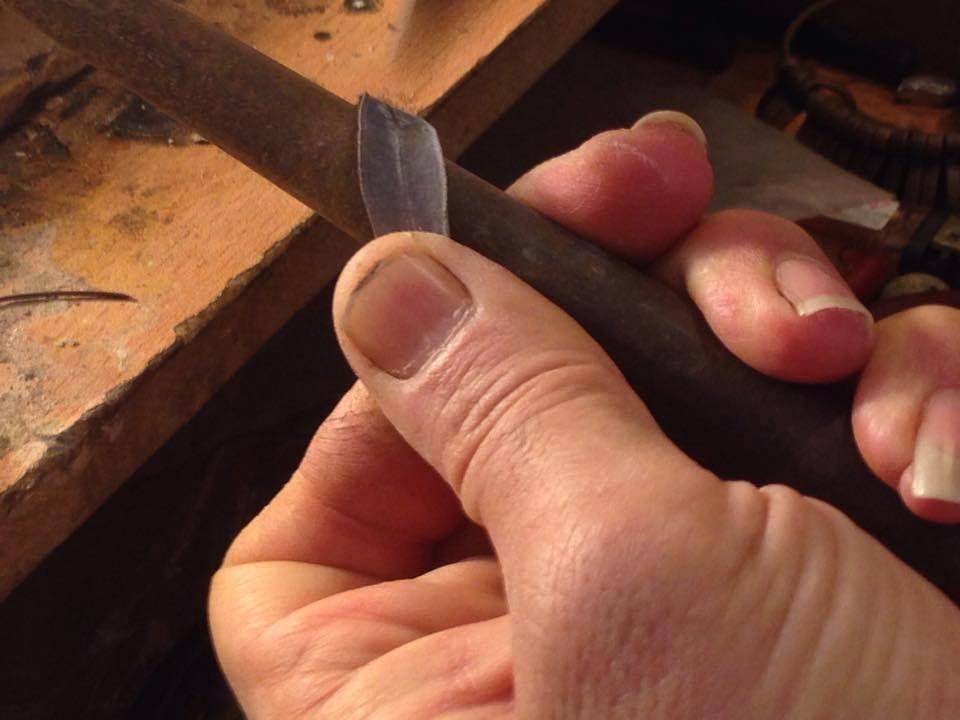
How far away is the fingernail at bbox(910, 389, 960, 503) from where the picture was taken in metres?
0.44

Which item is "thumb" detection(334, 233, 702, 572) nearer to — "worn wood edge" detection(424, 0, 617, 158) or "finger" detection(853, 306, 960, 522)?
"finger" detection(853, 306, 960, 522)

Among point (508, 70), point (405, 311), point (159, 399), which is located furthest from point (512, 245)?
point (508, 70)

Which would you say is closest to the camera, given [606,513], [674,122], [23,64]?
[606,513]

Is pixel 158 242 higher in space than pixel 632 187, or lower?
lower

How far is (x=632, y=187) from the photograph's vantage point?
1.90ft

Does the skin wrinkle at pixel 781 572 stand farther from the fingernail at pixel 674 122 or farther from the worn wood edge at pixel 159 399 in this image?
the worn wood edge at pixel 159 399

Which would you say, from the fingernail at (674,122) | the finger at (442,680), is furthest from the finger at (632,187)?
the finger at (442,680)

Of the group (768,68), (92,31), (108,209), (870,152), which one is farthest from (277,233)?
(768,68)

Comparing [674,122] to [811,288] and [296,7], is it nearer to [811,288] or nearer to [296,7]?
[811,288]

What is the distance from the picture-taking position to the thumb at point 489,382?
Result: 1.34ft

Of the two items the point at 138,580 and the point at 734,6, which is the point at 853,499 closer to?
the point at 138,580

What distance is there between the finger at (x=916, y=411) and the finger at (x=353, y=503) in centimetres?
30

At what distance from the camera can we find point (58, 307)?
0.67m

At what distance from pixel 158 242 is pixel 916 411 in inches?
20.0
